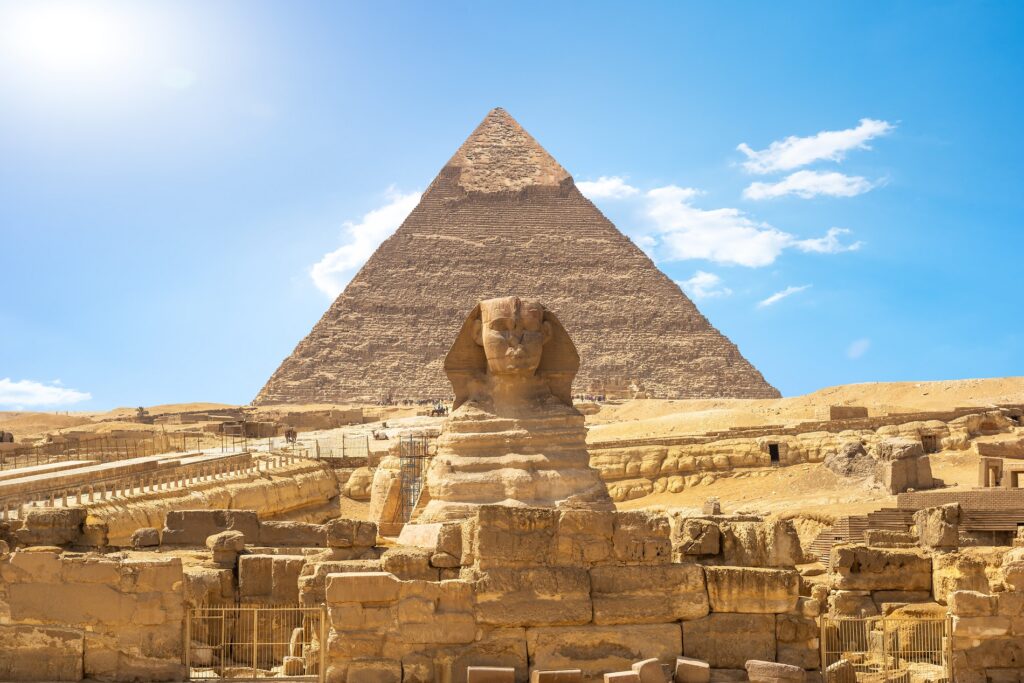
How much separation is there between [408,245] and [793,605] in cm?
17389

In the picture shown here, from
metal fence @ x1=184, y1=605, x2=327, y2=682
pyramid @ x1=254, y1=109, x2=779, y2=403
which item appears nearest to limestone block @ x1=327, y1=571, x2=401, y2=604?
metal fence @ x1=184, y1=605, x2=327, y2=682

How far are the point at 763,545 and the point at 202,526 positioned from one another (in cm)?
372

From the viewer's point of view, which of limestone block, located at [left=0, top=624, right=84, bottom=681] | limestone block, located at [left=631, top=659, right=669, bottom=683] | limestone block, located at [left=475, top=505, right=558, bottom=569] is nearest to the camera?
limestone block, located at [left=631, top=659, right=669, bottom=683]

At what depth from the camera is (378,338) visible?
17412cm

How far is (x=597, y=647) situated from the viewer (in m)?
4.51

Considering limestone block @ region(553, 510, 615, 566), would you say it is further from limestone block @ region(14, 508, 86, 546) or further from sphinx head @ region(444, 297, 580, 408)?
sphinx head @ region(444, 297, 580, 408)

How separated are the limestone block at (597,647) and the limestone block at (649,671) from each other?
187 mm

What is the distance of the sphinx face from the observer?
27.4 feet

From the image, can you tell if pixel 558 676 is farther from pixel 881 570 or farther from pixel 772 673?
pixel 881 570

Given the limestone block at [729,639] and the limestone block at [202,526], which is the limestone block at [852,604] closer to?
the limestone block at [729,639]

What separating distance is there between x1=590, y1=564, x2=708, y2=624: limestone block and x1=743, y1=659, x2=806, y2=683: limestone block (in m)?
0.26

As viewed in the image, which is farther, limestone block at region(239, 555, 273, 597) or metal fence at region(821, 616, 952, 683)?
limestone block at region(239, 555, 273, 597)

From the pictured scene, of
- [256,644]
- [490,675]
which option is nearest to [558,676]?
[490,675]

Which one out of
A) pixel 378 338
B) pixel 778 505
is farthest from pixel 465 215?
pixel 778 505
